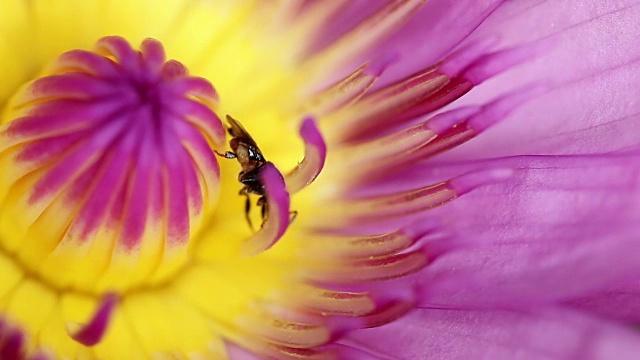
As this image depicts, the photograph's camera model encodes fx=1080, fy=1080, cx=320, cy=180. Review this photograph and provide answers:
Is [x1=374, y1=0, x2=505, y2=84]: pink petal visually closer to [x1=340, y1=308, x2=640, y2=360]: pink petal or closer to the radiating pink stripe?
[x1=340, y1=308, x2=640, y2=360]: pink petal

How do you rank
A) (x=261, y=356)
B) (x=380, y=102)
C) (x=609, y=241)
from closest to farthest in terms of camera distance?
(x=609, y=241) < (x=261, y=356) < (x=380, y=102)

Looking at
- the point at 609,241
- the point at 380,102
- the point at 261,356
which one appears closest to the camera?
the point at 609,241

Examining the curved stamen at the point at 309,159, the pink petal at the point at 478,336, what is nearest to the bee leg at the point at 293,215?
the curved stamen at the point at 309,159

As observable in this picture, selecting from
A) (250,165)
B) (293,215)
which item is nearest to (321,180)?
(293,215)

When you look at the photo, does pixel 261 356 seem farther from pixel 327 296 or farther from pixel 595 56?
pixel 595 56

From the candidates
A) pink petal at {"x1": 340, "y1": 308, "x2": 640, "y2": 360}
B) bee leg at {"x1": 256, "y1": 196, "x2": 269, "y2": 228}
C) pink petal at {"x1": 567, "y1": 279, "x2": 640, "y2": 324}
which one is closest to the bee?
bee leg at {"x1": 256, "y1": 196, "x2": 269, "y2": 228}

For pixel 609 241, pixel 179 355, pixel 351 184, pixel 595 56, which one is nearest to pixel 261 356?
pixel 179 355
